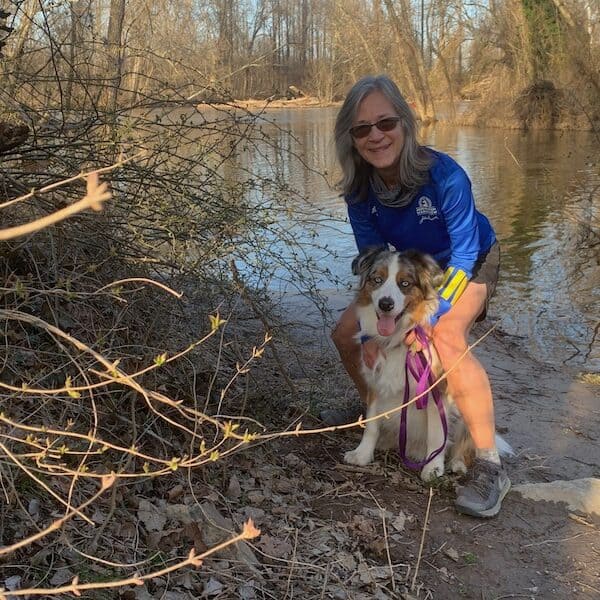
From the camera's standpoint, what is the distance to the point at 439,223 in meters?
3.74

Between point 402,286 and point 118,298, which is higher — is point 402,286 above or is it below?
below

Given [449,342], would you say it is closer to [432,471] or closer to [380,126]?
[432,471]

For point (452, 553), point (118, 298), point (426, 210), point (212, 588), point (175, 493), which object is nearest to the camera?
point (118, 298)

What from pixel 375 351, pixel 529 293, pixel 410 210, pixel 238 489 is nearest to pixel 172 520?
pixel 238 489

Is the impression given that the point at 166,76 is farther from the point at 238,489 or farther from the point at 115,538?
the point at 115,538

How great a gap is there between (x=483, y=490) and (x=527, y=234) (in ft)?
29.5

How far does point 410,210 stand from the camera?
12.4ft

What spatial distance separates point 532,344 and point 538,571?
181 inches

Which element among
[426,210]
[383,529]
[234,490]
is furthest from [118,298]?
[426,210]

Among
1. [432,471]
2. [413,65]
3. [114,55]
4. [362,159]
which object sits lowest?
[432,471]

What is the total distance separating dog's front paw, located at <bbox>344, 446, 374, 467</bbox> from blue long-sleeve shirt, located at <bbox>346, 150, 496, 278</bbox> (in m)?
1.26

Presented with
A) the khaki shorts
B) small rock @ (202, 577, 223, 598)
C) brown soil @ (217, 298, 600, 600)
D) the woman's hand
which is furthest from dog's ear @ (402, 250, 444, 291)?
small rock @ (202, 577, 223, 598)

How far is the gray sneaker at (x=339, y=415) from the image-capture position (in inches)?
172

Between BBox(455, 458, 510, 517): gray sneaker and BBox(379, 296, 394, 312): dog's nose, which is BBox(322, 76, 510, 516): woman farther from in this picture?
BBox(379, 296, 394, 312): dog's nose
